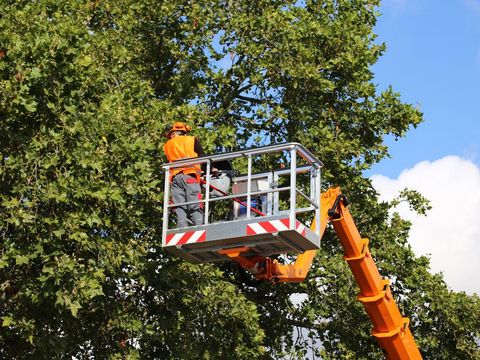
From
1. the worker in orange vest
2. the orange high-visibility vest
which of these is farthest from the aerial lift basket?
the orange high-visibility vest

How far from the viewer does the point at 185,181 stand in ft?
43.6

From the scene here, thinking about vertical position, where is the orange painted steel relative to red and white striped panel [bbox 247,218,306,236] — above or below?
above

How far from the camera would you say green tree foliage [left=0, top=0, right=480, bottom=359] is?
48.9 feet

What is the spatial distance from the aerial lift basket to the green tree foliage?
203 cm

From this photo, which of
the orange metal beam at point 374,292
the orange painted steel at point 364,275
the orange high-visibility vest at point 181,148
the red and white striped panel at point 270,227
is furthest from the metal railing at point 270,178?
the orange metal beam at point 374,292

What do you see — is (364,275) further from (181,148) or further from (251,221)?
(181,148)

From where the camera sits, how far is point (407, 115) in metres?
23.9

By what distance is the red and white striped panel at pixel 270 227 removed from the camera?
12.1 m

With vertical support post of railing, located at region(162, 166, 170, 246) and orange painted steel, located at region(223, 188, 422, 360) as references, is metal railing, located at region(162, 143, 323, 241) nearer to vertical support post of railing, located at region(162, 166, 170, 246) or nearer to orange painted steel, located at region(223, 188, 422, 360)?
vertical support post of railing, located at region(162, 166, 170, 246)

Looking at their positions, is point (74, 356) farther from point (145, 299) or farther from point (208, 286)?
point (208, 286)

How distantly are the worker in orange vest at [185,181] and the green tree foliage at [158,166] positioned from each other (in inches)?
73.1

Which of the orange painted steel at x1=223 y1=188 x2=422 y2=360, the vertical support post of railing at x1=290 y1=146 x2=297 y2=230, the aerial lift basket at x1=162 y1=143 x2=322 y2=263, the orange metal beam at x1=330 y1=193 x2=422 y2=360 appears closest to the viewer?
the vertical support post of railing at x1=290 y1=146 x2=297 y2=230

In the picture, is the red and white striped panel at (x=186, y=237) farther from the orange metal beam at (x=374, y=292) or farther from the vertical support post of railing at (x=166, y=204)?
the orange metal beam at (x=374, y=292)

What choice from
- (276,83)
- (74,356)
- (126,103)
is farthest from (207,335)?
(276,83)
